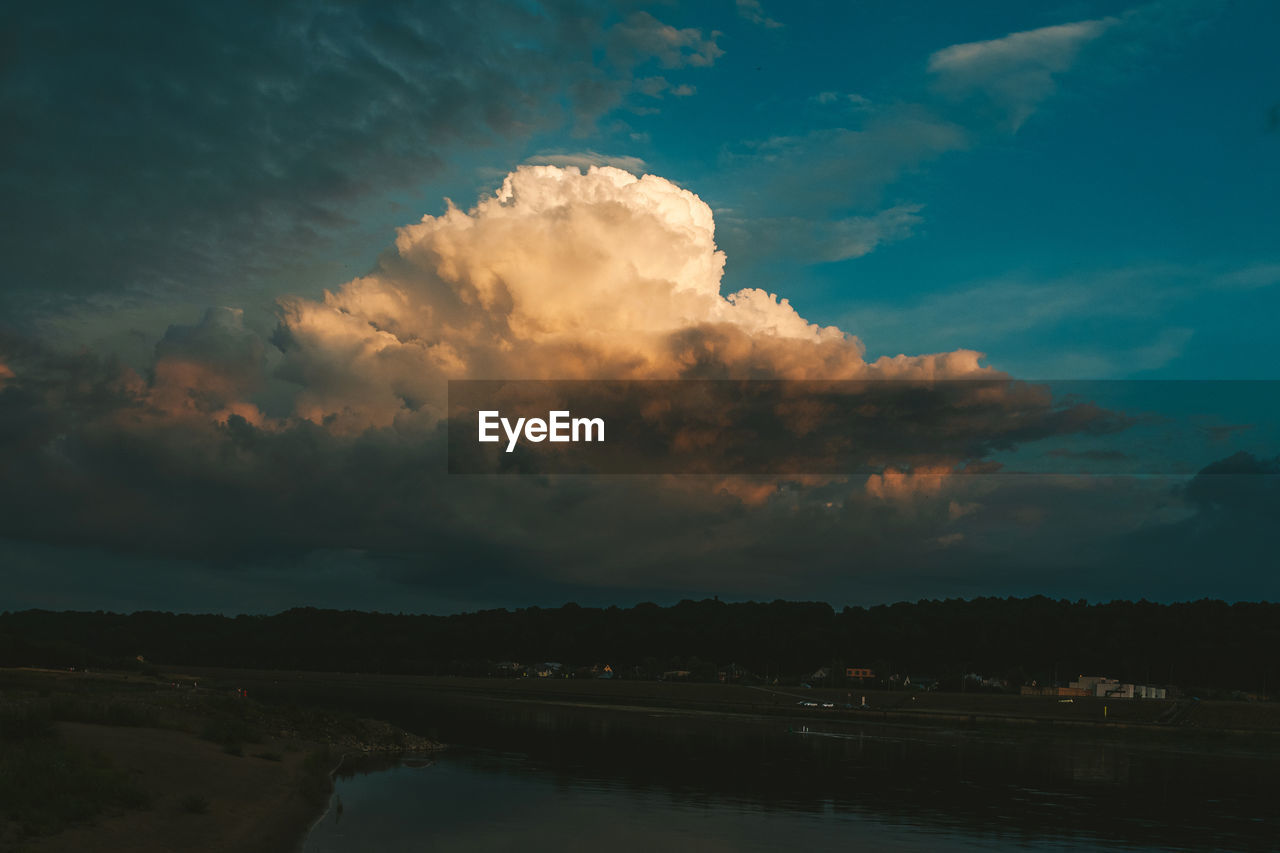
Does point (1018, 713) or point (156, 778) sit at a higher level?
point (156, 778)

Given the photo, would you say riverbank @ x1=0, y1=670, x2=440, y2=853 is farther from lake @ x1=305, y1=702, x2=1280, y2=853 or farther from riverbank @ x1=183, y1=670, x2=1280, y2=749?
riverbank @ x1=183, y1=670, x2=1280, y2=749

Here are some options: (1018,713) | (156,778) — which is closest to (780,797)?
(156,778)

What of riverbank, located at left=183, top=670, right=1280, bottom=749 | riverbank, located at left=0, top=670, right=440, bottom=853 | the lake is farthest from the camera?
riverbank, located at left=183, top=670, right=1280, bottom=749

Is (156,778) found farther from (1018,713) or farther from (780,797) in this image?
(1018,713)

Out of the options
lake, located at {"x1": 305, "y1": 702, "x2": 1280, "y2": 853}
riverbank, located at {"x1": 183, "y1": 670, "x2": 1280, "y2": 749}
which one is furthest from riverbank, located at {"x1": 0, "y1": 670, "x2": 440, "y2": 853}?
riverbank, located at {"x1": 183, "y1": 670, "x2": 1280, "y2": 749}

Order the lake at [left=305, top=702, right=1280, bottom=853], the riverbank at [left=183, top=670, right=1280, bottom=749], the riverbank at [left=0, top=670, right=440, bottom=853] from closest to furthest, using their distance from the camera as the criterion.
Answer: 1. the riverbank at [left=0, top=670, right=440, bottom=853]
2. the lake at [left=305, top=702, right=1280, bottom=853]
3. the riverbank at [left=183, top=670, right=1280, bottom=749]

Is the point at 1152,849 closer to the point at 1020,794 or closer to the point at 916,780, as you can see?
the point at 1020,794
